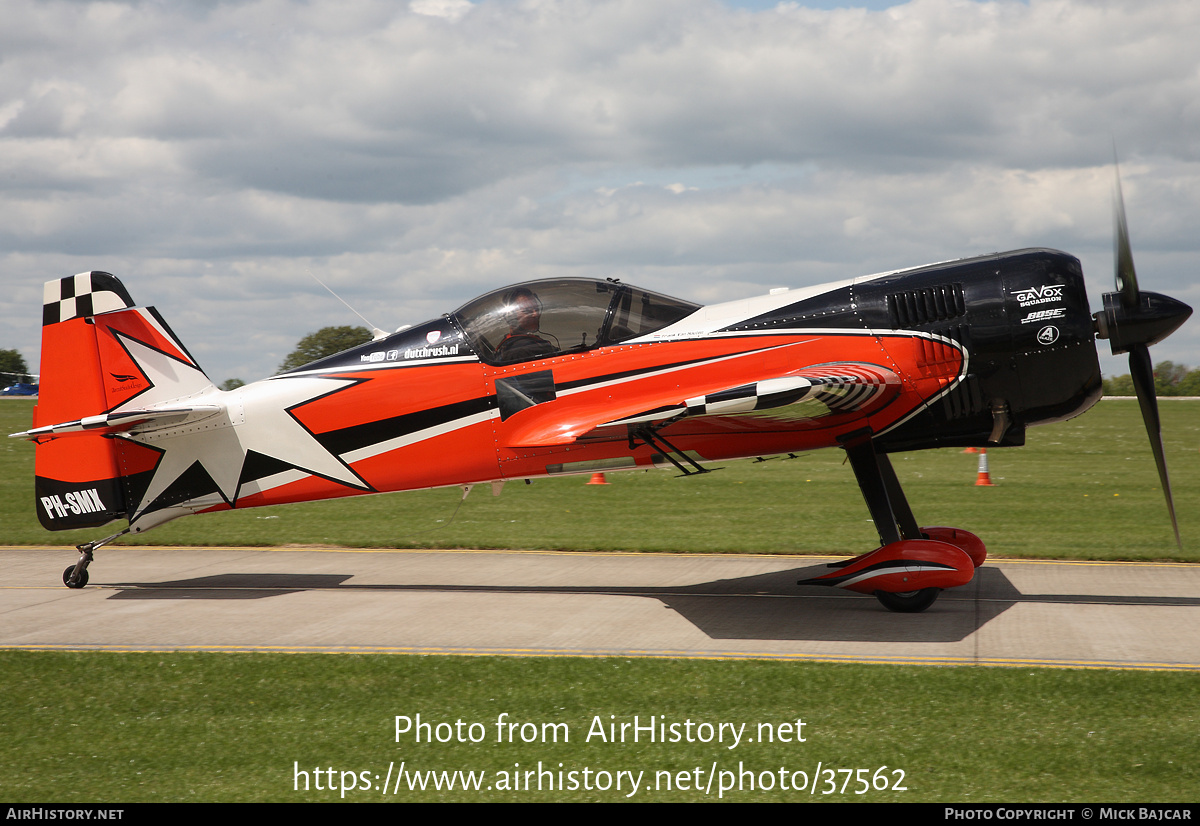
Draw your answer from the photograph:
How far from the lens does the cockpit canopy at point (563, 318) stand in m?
9.11

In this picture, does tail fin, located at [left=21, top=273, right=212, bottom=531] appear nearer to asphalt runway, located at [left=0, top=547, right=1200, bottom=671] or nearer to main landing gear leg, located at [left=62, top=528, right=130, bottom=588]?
main landing gear leg, located at [left=62, top=528, right=130, bottom=588]

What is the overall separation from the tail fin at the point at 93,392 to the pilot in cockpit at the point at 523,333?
3.74 metres

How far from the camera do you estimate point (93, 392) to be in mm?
10242

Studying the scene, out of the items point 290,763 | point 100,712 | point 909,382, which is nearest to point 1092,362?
point 909,382

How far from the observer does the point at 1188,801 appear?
460cm

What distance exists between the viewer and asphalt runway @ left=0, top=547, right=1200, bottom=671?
298 inches

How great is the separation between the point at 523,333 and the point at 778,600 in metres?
3.65

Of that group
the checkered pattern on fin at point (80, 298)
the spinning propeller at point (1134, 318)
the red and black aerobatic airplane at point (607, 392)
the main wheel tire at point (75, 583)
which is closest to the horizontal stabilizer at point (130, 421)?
the red and black aerobatic airplane at point (607, 392)

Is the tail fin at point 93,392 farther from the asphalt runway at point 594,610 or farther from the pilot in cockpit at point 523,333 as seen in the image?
the pilot in cockpit at point 523,333

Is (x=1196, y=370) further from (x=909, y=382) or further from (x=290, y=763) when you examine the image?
(x=290, y=763)

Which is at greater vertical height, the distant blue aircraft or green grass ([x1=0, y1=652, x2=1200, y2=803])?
the distant blue aircraft

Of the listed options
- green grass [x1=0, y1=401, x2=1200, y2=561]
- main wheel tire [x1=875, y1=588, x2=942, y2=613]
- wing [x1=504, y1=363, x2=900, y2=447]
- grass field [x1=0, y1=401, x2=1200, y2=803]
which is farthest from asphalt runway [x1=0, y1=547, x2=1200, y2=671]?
wing [x1=504, y1=363, x2=900, y2=447]

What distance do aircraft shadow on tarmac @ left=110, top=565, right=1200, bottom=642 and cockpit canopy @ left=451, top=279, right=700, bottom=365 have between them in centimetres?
264

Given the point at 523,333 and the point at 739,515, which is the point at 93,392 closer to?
the point at 523,333
